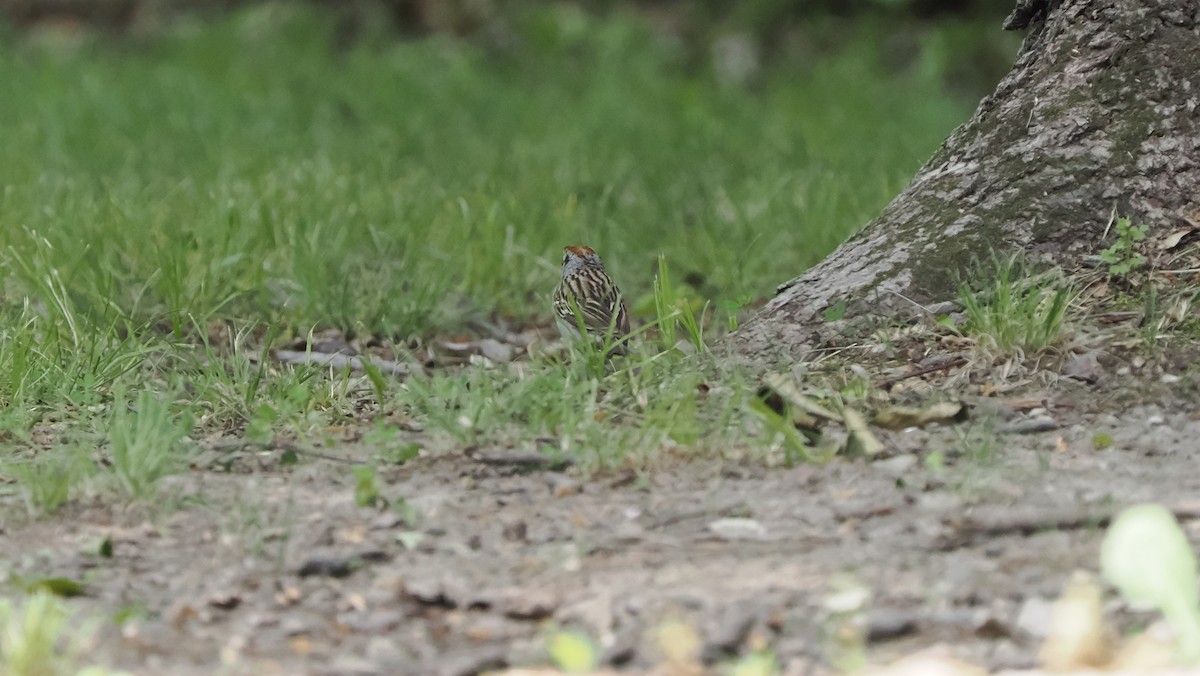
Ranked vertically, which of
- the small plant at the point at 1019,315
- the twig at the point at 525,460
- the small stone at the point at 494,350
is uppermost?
the small plant at the point at 1019,315

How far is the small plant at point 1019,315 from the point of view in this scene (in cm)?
342

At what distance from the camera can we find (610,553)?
8.82ft

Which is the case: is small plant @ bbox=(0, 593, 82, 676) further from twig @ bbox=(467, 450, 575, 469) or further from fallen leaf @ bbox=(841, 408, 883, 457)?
fallen leaf @ bbox=(841, 408, 883, 457)

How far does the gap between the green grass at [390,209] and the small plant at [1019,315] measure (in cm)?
62

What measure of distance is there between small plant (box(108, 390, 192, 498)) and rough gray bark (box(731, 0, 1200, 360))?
1412 millimetres

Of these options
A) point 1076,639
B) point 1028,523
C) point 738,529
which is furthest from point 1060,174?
point 1076,639

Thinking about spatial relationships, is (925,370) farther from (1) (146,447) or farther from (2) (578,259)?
(1) (146,447)

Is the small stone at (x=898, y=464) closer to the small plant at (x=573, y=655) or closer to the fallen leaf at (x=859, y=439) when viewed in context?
the fallen leaf at (x=859, y=439)

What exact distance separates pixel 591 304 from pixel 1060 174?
127cm

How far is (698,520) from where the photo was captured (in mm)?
2828

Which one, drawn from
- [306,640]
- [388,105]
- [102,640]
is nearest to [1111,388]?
[306,640]

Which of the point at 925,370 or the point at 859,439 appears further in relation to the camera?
the point at 925,370

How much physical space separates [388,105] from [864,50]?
3.16 metres

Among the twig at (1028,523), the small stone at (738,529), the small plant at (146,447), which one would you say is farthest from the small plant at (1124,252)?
the small plant at (146,447)
